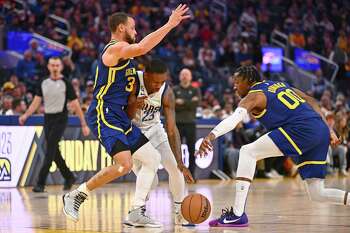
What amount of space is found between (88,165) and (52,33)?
8.67 m

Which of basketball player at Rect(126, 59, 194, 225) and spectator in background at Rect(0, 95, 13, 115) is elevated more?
spectator in background at Rect(0, 95, 13, 115)

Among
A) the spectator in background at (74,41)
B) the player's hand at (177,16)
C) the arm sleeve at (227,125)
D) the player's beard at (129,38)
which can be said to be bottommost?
the arm sleeve at (227,125)

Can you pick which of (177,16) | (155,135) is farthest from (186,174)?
(177,16)

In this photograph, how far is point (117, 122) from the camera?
868 centimetres

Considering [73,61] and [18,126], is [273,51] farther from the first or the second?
[18,126]

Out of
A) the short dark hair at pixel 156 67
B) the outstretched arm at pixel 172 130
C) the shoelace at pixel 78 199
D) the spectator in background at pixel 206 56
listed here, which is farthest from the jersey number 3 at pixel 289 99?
the spectator in background at pixel 206 56

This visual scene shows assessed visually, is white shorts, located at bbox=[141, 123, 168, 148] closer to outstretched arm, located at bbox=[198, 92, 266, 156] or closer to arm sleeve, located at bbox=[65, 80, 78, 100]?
outstretched arm, located at bbox=[198, 92, 266, 156]

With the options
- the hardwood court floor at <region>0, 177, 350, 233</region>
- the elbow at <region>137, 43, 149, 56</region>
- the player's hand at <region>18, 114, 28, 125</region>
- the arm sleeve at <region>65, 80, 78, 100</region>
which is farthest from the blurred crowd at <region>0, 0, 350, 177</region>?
the elbow at <region>137, 43, 149, 56</region>

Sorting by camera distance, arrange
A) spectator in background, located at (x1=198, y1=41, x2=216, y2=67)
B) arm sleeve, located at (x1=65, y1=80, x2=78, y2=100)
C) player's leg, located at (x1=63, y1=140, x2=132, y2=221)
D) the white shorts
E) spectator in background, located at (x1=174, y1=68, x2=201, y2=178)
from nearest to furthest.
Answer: player's leg, located at (x1=63, y1=140, x2=132, y2=221)
the white shorts
arm sleeve, located at (x1=65, y1=80, x2=78, y2=100)
spectator in background, located at (x1=174, y1=68, x2=201, y2=178)
spectator in background, located at (x1=198, y1=41, x2=216, y2=67)

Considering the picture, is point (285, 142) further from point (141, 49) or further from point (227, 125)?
point (141, 49)

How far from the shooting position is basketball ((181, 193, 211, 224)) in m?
8.63

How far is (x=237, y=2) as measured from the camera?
105ft

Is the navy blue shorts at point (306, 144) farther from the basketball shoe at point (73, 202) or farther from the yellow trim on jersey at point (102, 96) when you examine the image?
the basketball shoe at point (73, 202)

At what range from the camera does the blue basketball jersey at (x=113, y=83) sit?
8.60 m
